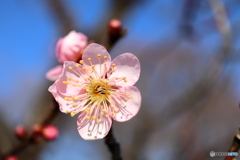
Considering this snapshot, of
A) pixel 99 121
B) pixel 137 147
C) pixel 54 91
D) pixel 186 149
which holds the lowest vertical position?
pixel 186 149

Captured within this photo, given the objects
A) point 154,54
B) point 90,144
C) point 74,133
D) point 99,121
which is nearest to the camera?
point 99,121

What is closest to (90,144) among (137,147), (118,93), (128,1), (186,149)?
(137,147)

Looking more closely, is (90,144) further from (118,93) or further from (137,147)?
(118,93)

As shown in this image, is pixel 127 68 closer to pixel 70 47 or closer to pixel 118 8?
pixel 70 47

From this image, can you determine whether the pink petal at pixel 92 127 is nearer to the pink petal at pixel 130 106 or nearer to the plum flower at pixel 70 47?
the pink petal at pixel 130 106

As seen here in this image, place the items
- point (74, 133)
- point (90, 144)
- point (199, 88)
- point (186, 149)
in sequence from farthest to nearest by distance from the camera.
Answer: point (90, 144) < point (74, 133) < point (186, 149) < point (199, 88)

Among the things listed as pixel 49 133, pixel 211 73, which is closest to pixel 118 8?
pixel 211 73

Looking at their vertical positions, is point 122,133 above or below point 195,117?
below

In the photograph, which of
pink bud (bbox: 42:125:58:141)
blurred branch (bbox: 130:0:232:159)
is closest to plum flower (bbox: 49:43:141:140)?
pink bud (bbox: 42:125:58:141)
